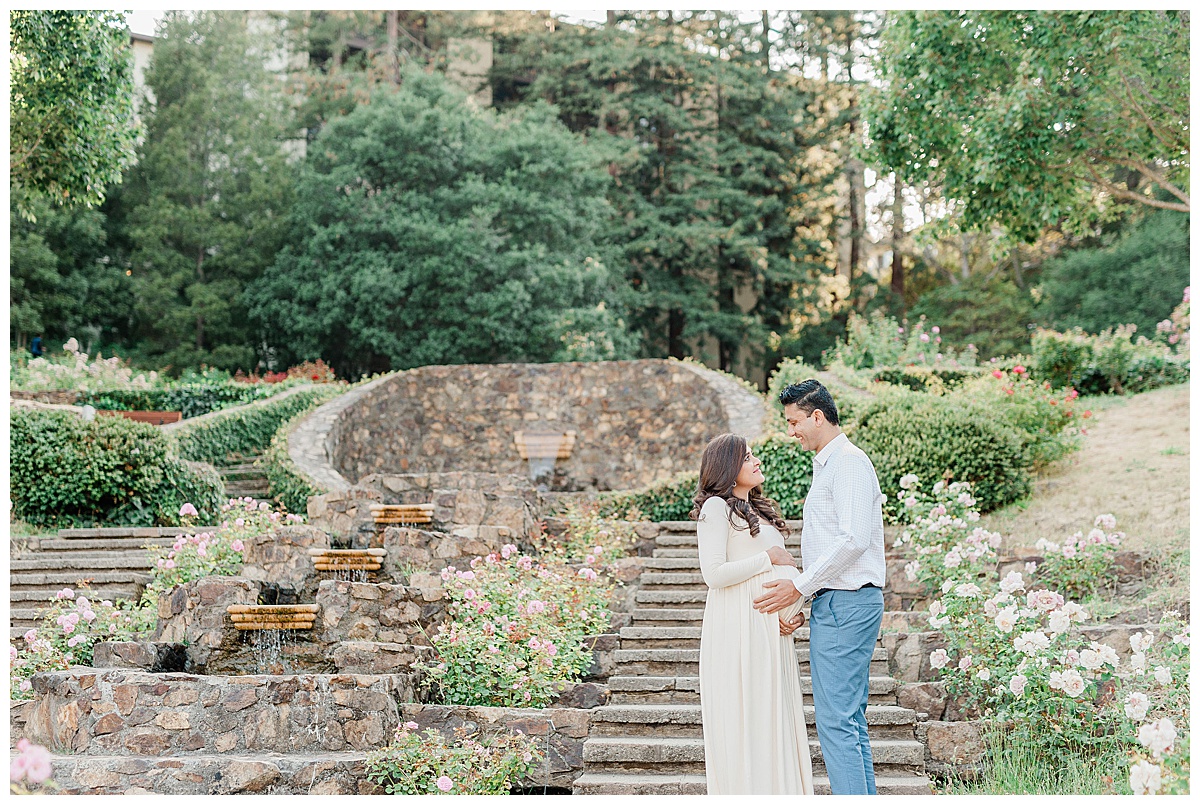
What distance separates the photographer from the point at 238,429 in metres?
12.0

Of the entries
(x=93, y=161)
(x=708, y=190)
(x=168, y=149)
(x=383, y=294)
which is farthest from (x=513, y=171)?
(x=93, y=161)

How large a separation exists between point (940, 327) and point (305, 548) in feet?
54.5

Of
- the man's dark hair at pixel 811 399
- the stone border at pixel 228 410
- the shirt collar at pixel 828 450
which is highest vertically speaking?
the man's dark hair at pixel 811 399

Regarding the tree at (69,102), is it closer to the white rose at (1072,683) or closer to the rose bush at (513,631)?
the rose bush at (513,631)

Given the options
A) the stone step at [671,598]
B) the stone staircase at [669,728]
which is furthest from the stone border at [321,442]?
the stone staircase at [669,728]

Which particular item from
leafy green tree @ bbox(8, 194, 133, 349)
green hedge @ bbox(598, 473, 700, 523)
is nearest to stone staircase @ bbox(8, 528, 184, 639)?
green hedge @ bbox(598, 473, 700, 523)

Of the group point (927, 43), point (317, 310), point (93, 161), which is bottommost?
point (317, 310)

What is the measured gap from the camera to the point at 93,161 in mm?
8977

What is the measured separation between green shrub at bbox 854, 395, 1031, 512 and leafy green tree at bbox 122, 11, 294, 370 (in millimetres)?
13034

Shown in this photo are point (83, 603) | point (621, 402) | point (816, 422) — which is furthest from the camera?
point (621, 402)

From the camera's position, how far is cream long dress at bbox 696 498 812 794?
3803mm

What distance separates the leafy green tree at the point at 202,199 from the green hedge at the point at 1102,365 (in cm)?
1303

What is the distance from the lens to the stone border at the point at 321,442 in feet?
33.1
